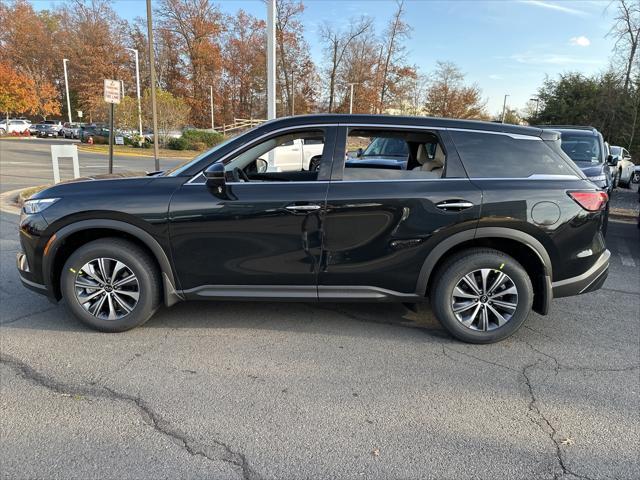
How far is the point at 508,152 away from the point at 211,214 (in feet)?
7.87

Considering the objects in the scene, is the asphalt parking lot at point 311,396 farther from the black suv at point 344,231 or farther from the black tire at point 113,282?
the black suv at point 344,231

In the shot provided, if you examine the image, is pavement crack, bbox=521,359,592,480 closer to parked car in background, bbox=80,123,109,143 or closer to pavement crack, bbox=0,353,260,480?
pavement crack, bbox=0,353,260,480

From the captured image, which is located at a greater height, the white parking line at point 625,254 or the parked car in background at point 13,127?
the parked car in background at point 13,127

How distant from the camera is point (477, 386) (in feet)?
10.1

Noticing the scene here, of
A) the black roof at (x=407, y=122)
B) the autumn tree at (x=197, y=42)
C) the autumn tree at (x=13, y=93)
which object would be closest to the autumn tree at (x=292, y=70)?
the autumn tree at (x=197, y=42)

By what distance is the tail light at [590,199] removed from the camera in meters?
3.49

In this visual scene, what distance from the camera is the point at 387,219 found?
3488 mm

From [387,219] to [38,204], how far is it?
2.82m

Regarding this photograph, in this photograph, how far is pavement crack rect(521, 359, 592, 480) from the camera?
2.30 meters

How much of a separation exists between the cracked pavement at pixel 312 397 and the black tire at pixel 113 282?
0.15 m

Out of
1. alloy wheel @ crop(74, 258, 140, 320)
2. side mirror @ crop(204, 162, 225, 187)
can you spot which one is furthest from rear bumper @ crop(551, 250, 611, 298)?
alloy wheel @ crop(74, 258, 140, 320)

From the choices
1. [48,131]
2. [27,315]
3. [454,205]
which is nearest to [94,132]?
[48,131]

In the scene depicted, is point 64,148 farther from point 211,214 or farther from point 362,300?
point 362,300

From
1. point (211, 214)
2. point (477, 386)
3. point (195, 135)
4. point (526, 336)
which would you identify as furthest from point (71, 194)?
point (195, 135)
